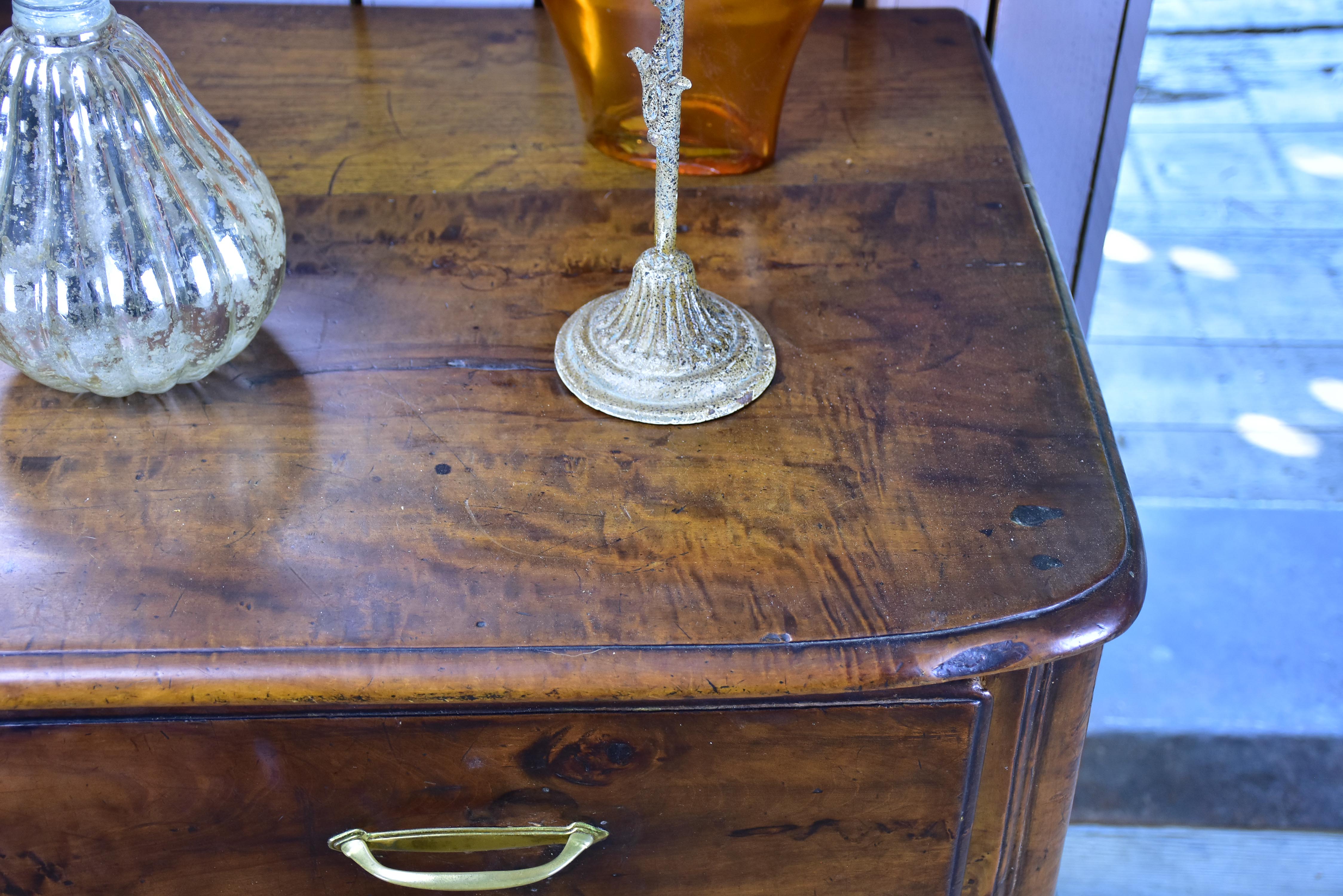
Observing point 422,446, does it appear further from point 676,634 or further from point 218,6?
point 218,6

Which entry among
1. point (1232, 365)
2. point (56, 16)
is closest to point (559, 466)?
point (56, 16)

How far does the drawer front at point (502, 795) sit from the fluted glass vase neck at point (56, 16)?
0.96ft

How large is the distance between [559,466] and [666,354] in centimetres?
8

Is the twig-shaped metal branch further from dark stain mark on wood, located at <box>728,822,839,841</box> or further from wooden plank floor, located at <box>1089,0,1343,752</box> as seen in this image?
wooden plank floor, located at <box>1089,0,1343,752</box>

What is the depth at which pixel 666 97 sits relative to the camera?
0.51 metres

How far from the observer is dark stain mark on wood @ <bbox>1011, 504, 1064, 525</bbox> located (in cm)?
52

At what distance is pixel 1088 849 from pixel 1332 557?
486mm

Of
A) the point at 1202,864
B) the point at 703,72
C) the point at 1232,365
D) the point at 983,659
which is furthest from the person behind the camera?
the point at 1232,365

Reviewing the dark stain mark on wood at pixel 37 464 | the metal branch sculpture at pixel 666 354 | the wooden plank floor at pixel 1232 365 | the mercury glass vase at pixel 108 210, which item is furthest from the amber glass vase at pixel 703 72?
the wooden plank floor at pixel 1232 365

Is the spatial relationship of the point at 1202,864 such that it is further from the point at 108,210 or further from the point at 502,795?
the point at 108,210

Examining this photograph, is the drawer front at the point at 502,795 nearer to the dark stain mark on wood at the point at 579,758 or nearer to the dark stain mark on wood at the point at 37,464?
the dark stain mark on wood at the point at 579,758

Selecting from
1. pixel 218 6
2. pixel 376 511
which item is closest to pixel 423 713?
pixel 376 511

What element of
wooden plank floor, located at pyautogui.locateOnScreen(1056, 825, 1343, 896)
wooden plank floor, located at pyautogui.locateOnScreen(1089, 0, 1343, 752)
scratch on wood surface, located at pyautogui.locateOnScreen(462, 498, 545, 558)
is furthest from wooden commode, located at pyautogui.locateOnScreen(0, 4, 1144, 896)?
wooden plank floor, located at pyautogui.locateOnScreen(1089, 0, 1343, 752)

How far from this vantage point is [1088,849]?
121 centimetres
